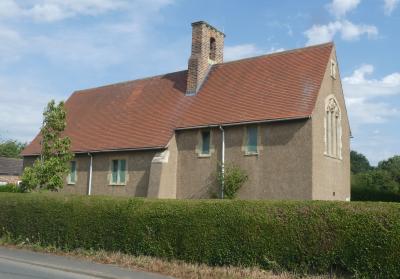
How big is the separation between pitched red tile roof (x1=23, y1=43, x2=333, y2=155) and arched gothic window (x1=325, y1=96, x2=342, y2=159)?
1904 millimetres

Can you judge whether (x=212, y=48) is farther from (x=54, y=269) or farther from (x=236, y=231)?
(x=54, y=269)

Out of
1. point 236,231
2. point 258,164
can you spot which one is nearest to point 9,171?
point 258,164

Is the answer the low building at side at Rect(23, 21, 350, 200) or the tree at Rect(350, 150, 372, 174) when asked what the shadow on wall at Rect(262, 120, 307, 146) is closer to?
the low building at side at Rect(23, 21, 350, 200)

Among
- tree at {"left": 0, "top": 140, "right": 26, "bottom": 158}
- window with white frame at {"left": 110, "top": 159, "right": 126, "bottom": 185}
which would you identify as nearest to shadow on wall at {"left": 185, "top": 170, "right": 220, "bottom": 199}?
window with white frame at {"left": 110, "top": 159, "right": 126, "bottom": 185}

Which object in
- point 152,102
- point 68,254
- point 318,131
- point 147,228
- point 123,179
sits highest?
point 152,102

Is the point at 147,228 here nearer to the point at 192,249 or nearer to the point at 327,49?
the point at 192,249

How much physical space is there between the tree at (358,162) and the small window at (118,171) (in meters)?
84.9

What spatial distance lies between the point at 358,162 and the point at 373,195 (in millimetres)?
81598

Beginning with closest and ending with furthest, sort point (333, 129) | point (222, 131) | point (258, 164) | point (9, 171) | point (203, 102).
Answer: point (258, 164) → point (222, 131) → point (333, 129) → point (203, 102) → point (9, 171)

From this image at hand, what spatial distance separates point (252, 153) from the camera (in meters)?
22.0

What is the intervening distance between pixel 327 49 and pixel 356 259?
15.3m

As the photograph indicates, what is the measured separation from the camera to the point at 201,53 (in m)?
27.6

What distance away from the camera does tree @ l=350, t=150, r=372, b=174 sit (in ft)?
341

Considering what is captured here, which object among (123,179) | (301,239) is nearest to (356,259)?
(301,239)
